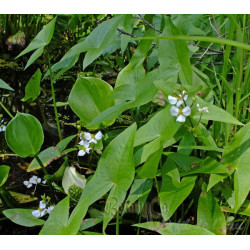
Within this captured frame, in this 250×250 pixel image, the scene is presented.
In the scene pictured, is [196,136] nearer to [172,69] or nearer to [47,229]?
[172,69]

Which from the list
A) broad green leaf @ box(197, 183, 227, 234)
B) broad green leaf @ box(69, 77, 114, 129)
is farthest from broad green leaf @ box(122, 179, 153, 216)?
broad green leaf @ box(69, 77, 114, 129)

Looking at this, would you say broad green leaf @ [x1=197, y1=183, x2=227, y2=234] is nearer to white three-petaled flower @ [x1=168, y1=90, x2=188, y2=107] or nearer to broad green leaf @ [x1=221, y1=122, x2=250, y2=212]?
broad green leaf @ [x1=221, y1=122, x2=250, y2=212]

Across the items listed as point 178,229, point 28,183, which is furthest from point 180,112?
point 28,183

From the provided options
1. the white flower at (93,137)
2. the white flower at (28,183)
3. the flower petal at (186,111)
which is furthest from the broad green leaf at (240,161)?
the white flower at (28,183)

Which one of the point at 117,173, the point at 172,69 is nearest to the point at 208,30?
the point at 172,69

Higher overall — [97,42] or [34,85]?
[97,42]

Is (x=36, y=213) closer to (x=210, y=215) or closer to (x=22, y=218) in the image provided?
(x=22, y=218)
